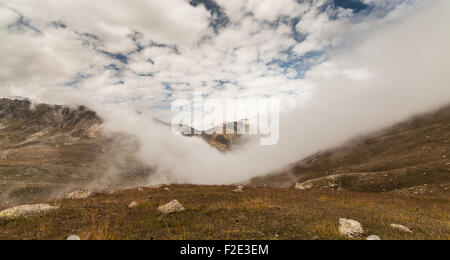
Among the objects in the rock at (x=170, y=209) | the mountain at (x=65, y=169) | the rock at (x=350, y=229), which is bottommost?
the mountain at (x=65, y=169)

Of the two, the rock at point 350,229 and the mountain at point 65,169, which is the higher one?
the rock at point 350,229

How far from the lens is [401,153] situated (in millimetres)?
59094

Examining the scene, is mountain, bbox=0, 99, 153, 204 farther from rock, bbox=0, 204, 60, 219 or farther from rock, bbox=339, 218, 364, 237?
rock, bbox=339, 218, 364, 237

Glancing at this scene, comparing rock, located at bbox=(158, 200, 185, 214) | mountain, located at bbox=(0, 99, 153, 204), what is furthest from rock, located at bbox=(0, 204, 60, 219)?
mountain, located at bbox=(0, 99, 153, 204)

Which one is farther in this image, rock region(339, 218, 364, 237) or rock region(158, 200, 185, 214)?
rock region(158, 200, 185, 214)

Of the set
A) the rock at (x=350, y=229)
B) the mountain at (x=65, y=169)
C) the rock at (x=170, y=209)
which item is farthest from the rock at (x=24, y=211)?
the mountain at (x=65, y=169)

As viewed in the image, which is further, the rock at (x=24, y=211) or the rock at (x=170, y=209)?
the rock at (x=170, y=209)

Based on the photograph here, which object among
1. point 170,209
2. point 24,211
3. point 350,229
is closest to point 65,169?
point 24,211

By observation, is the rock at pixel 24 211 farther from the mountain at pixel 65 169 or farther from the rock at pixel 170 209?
the mountain at pixel 65 169

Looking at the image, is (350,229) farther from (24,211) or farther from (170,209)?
(24,211)

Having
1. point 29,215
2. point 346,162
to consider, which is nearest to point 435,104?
point 346,162

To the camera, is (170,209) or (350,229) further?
(170,209)

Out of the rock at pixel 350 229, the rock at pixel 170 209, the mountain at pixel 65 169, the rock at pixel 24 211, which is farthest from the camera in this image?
the mountain at pixel 65 169
